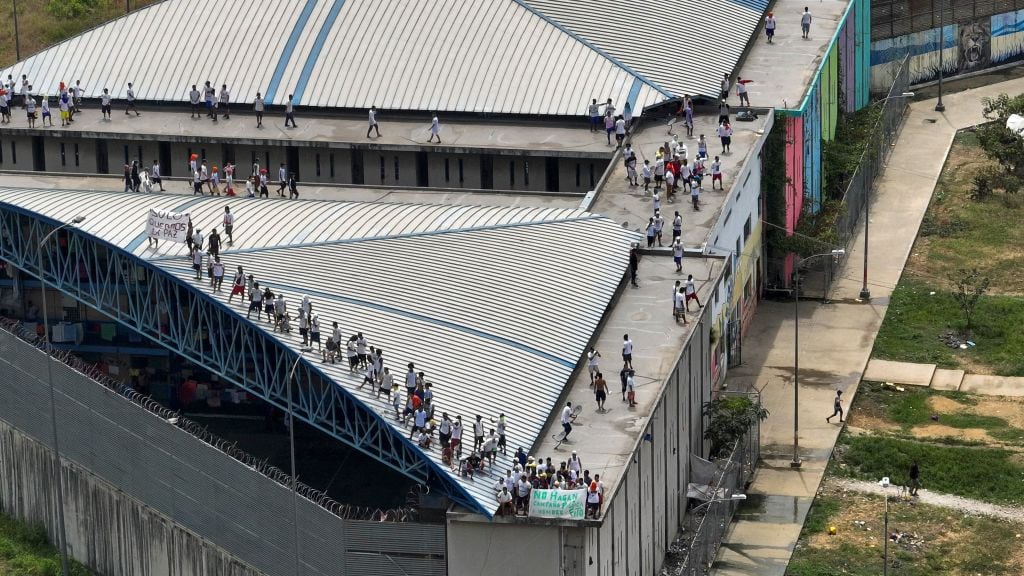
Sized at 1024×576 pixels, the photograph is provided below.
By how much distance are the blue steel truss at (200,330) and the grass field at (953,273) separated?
111 ft

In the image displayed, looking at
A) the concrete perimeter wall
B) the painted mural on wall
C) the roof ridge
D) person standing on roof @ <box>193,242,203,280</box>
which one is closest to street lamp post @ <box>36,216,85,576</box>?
the concrete perimeter wall

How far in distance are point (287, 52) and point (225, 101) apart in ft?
14.7

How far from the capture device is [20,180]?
121188 millimetres

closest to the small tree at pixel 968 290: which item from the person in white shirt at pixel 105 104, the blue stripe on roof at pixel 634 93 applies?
the blue stripe on roof at pixel 634 93

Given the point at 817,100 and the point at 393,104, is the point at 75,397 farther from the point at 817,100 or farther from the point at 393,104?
Result: the point at 817,100

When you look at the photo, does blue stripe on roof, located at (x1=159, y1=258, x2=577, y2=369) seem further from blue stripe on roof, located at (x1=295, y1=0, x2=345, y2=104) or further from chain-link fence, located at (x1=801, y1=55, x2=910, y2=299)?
chain-link fence, located at (x1=801, y1=55, x2=910, y2=299)

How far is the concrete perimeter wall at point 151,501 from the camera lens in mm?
91812

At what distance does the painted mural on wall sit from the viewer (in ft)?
525

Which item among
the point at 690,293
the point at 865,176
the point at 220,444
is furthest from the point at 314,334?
the point at 865,176

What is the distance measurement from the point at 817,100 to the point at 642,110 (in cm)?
1387

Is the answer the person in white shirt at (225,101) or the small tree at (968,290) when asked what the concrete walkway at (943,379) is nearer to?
the small tree at (968,290)

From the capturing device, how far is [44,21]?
170500 millimetres

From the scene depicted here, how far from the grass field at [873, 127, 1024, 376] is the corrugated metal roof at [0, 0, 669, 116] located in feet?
55.0

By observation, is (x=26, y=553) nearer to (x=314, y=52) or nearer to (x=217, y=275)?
(x=217, y=275)
